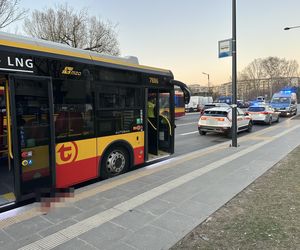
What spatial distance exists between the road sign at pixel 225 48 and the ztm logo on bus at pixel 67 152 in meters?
7.40

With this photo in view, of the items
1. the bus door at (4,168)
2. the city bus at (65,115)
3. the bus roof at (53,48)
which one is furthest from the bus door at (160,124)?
the bus door at (4,168)

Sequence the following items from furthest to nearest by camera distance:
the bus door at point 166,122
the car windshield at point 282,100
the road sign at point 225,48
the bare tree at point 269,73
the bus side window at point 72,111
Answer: the bare tree at point 269,73
the car windshield at point 282,100
the road sign at point 225,48
the bus door at point 166,122
the bus side window at point 72,111

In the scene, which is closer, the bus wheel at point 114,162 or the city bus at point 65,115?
the city bus at point 65,115

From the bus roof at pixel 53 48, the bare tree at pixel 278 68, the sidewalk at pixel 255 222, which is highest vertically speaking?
the bare tree at pixel 278 68

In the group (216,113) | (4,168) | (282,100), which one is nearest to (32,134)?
(4,168)

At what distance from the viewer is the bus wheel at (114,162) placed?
233 inches

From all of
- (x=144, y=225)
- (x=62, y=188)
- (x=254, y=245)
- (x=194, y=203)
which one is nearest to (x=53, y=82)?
(x=62, y=188)

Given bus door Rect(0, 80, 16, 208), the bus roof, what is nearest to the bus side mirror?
the bus roof

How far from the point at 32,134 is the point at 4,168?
8.70 ft

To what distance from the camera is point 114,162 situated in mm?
6148

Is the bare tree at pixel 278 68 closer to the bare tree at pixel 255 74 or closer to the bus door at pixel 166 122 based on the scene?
the bare tree at pixel 255 74

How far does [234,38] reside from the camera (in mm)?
9906

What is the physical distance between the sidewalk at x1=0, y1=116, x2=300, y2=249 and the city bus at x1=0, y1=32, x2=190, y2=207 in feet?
1.57

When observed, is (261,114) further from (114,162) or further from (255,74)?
(255,74)
